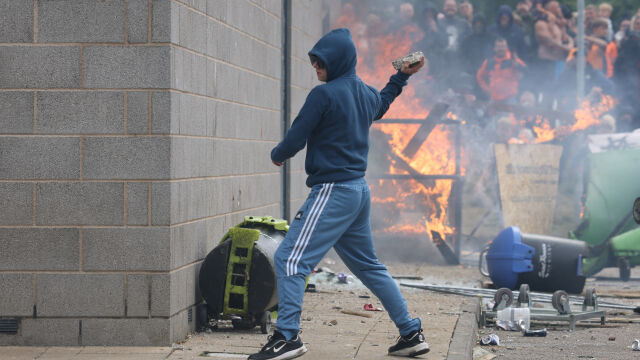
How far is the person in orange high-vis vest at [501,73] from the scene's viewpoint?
61.7ft

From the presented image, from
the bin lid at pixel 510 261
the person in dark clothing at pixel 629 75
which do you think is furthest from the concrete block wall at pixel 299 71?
the person in dark clothing at pixel 629 75

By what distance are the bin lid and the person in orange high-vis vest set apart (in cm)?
910

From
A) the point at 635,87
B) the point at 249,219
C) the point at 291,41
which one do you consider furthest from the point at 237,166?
the point at 635,87

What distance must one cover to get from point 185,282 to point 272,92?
3.19 m

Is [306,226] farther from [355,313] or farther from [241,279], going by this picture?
[355,313]

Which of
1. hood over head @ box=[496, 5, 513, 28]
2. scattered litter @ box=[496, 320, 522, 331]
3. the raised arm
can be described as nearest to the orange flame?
hood over head @ box=[496, 5, 513, 28]

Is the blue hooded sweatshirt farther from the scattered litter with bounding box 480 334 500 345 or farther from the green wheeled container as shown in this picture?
the scattered litter with bounding box 480 334 500 345

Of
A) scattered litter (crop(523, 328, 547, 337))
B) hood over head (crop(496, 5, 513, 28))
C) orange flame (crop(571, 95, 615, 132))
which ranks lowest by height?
scattered litter (crop(523, 328, 547, 337))

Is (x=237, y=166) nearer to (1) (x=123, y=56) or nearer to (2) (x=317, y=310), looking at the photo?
(2) (x=317, y=310)

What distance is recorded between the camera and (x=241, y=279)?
21.9ft

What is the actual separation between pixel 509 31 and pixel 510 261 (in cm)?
1064

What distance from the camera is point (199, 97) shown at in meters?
6.66

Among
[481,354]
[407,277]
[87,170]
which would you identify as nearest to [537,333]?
[481,354]

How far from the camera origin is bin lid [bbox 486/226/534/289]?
9.90 meters
